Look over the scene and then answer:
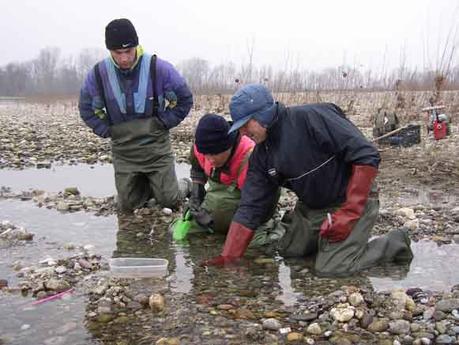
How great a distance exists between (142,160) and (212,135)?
1.81m

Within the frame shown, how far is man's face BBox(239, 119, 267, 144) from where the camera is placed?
3.60m

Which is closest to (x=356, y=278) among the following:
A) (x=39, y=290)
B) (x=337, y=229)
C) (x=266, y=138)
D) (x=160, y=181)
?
(x=337, y=229)

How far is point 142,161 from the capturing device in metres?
5.73

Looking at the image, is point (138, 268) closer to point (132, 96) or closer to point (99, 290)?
point (99, 290)

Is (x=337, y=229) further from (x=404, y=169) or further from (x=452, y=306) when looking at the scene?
(x=404, y=169)

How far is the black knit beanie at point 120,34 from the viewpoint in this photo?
16.5 feet

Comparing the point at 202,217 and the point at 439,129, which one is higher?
the point at 439,129

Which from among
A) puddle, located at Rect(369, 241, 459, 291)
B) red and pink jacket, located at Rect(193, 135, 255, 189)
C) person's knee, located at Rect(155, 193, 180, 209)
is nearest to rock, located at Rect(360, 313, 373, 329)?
puddle, located at Rect(369, 241, 459, 291)

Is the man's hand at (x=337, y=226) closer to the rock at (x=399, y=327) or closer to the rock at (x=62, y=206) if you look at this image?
the rock at (x=399, y=327)

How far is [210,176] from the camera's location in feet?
15.3

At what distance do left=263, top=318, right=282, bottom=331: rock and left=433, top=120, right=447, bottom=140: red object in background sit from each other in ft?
22.3

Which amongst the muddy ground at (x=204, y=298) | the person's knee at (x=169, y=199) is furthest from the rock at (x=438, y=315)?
the person's knee at (x=169, y=199)

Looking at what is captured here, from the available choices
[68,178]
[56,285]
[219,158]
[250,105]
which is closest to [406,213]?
[219,158]

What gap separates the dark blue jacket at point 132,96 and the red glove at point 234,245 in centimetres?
195
